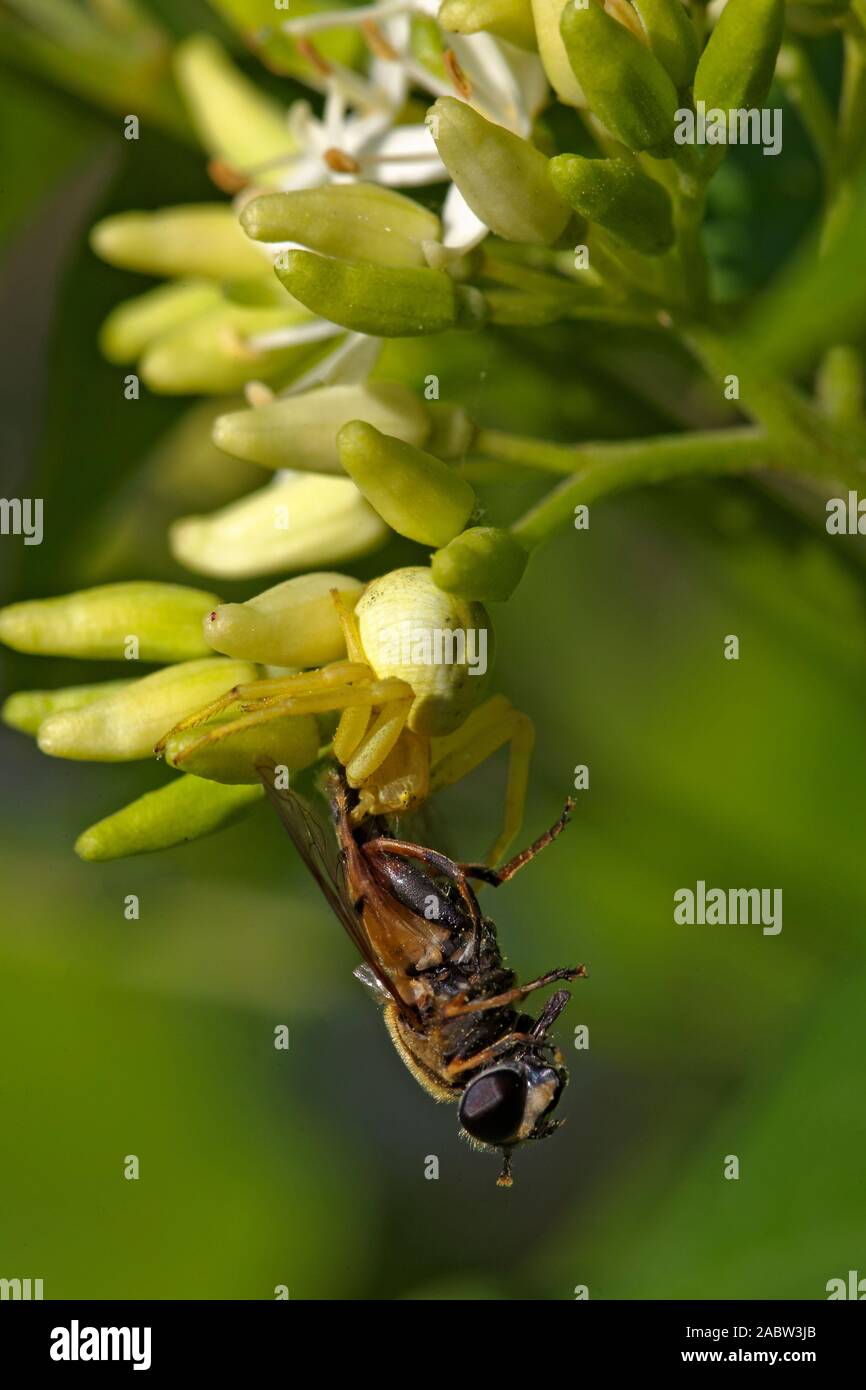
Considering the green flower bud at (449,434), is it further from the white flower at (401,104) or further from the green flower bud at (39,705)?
the green flower bud at (39,705)

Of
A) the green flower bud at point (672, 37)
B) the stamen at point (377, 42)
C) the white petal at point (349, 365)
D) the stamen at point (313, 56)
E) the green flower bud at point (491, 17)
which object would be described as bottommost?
the white petal at point (349, 365)

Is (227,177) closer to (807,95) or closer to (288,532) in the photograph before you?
(288,532)

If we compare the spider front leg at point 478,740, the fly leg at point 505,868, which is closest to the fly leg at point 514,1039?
the fly leg at point 505,868

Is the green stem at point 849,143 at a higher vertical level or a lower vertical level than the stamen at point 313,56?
lower

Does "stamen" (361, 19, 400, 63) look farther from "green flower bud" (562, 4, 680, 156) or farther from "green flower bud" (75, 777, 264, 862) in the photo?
"green flower bud" (75, 777, 264, 862)

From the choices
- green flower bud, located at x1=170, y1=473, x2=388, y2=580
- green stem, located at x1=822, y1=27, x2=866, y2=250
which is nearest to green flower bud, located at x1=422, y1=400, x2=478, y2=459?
green flower bud, located at x1=170, y1=473, x2=388, y2=580

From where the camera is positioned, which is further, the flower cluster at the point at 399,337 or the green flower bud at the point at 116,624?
the green flower bud at the point at 116,624

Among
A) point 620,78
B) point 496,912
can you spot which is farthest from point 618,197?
point 496,912

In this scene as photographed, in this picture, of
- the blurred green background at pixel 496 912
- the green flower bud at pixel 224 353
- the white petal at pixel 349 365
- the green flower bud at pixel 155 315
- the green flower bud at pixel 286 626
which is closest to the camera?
the green flower bud at pixel 286 626
